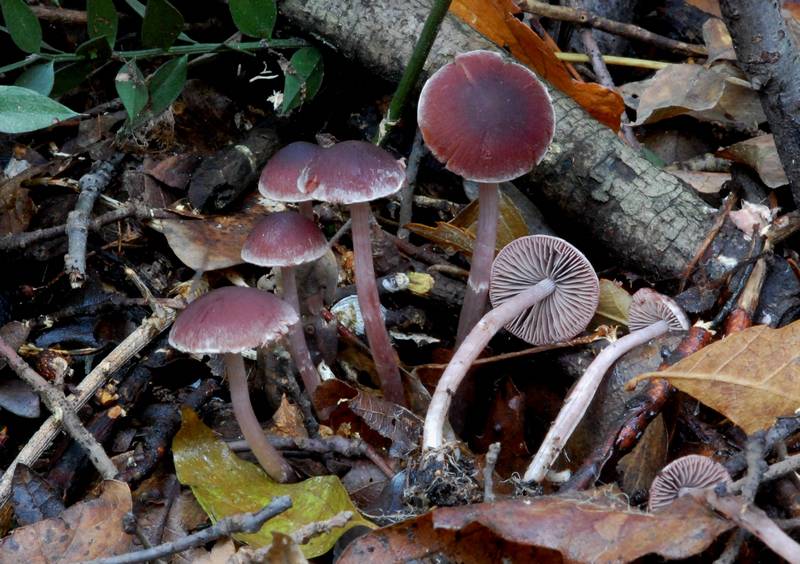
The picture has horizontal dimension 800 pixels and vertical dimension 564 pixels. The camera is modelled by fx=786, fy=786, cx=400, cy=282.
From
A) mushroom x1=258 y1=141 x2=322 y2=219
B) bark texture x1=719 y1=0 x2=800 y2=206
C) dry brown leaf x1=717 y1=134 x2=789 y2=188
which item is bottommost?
mushroom x1=258 y1=141 x2=322 y2=219

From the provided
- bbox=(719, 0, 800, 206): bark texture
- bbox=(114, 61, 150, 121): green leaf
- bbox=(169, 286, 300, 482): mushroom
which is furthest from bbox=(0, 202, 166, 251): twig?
bbox=(719, 0, 800, 206): bark texture

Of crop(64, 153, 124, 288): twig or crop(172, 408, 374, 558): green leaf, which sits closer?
crop(172, 408, 374, 558): green leaf

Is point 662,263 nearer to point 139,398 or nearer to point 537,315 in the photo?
point 537,315

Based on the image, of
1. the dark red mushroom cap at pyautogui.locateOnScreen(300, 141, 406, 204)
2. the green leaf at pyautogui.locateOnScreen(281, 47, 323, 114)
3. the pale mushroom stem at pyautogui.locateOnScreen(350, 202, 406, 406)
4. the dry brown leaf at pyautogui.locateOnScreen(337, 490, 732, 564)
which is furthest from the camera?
the green leaf at pyautogui.locateOnScreen(281, 47, 323, 114)

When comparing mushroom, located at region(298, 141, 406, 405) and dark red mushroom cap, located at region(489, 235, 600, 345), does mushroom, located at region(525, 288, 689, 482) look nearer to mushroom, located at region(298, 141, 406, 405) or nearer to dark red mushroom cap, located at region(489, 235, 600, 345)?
dark red mushroom cap, located at region(489, 235, 600, 345)

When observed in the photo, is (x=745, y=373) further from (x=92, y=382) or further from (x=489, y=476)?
(x=92, y=382)

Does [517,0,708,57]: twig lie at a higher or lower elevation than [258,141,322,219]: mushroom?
higher

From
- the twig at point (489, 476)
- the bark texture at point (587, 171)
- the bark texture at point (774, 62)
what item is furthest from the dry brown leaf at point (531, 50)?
the twig at point (489, 476)
